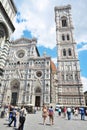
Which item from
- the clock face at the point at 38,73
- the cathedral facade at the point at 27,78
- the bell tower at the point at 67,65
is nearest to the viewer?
the bell tower at the point at 67,65

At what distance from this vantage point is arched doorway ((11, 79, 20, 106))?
30.6 m

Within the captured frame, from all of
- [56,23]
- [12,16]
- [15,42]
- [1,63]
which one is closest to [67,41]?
[56,23]

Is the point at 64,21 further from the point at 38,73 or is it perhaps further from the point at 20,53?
the point at 38,73

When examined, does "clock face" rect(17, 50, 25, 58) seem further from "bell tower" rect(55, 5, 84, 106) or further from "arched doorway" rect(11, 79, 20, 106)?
"bell tower" rect(55, 5, 84, 106)

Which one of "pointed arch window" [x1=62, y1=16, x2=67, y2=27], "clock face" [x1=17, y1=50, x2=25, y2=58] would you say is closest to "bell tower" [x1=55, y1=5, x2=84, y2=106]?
"pointed arch window" [x1=62, y1=16, x2=67, y2=27]

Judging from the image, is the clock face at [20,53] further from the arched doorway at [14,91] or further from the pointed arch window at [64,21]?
the pointed arch window at [64,21]

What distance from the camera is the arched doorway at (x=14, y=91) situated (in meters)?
30.6

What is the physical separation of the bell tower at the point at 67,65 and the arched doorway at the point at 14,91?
1081cm

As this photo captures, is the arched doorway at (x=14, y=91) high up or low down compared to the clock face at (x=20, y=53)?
down

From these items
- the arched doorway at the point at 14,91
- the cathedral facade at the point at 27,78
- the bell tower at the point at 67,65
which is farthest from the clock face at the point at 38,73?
the arched doorway at the point at 14,91

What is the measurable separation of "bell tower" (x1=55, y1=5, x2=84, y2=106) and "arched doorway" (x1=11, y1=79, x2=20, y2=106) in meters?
10.8

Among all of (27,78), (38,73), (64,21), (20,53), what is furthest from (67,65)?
(64,21)

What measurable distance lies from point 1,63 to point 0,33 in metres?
2.33

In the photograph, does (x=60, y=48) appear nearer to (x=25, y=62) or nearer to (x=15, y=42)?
(x=25, y=62)
